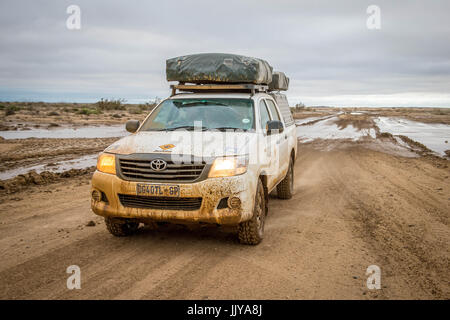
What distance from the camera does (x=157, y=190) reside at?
4.02 m

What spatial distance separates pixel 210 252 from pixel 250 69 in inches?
116

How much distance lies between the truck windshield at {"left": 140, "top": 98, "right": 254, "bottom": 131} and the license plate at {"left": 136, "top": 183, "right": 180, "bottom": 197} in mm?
1236

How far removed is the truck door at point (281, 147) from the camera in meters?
5.93

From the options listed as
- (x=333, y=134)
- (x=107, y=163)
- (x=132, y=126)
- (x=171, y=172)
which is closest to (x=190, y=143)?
(x=171, y=172)

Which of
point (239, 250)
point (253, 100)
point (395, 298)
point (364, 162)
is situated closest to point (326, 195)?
point (253, 100)

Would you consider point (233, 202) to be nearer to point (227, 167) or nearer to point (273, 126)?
point (227, 167)

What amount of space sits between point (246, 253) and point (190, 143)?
149 centimetres

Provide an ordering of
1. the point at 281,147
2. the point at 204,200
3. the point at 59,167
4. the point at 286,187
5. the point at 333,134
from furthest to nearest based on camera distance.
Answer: the point at 333,134 → the point at 59,167 → the point at 286,187 → the point at 281,147 → the point at 204,200

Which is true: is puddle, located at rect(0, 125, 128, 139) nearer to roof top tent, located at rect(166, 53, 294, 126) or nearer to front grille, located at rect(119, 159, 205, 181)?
roof top tent, located at rect(166, 53, 294, 126)

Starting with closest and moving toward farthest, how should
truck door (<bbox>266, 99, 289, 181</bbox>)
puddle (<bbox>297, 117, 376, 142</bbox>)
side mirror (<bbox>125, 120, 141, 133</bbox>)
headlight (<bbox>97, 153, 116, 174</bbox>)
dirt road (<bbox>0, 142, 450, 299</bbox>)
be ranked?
dirt road (<bbox>0, 142, 450, 299</bbox>) → headlight (<bbox>97, 153, 116, 174</bbox>) → side mirror (<bbox>125, 120, 141, 133</bbox>) → truck door (<bbox>266, 99, 289, 181</bbox>) → puddle (<bbox>297, 117, 376, 142</bbox>)

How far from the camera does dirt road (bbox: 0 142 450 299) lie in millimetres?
3494

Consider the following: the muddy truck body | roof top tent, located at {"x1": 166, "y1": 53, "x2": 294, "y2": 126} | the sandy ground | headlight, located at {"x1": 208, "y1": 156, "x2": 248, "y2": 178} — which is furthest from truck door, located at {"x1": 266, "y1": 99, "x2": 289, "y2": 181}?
headlight, located at {"x1": 208, "y1": 156, "x2": 248, "y2": 178}

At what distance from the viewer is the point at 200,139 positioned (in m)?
4.47
